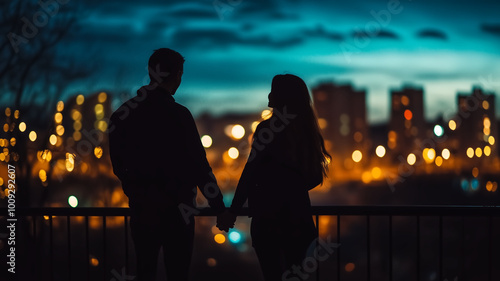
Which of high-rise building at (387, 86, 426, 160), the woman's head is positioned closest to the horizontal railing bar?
the woman's head

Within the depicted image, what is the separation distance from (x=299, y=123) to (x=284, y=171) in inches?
12.5

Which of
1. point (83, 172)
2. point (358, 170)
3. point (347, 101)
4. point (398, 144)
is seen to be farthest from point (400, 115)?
point (83, 172)

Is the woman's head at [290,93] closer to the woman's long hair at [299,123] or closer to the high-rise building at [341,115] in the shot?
the woman's long hair at [299,123]

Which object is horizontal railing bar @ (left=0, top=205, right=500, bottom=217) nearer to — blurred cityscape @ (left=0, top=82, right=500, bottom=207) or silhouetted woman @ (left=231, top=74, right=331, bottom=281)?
blurred cityscape @ (left=0, top=82, right=500, bottom=207)

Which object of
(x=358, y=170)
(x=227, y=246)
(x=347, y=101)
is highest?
(x=347, y=101)

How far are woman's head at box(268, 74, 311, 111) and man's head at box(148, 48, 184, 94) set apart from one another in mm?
637

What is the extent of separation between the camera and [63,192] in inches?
1452

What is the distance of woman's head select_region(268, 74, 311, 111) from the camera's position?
11.1 feet

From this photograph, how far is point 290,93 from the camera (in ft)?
11.1

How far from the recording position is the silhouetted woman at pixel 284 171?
11.0 ft

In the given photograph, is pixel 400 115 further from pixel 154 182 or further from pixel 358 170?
pixel 154 182

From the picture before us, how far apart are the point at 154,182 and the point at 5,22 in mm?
16017

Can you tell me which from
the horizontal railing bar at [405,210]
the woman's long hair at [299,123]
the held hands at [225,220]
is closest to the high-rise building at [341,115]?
the horizontal railing bar at [405,210]

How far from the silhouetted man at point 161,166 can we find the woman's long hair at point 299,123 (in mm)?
551
